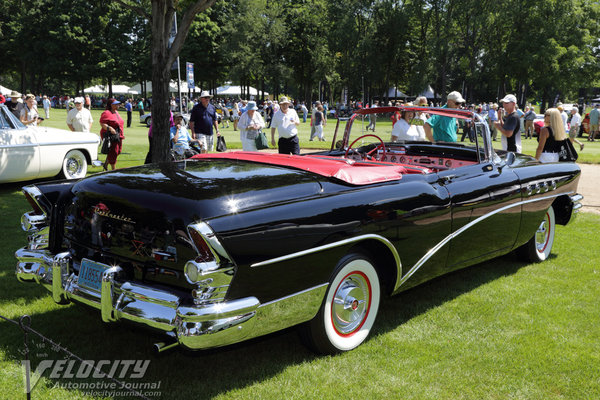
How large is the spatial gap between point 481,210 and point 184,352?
8.87 ft

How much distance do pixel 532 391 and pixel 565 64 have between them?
49871 millimetres

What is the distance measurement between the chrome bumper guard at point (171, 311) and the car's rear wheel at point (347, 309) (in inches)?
24.9

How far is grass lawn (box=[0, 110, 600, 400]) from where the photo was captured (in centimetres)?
307

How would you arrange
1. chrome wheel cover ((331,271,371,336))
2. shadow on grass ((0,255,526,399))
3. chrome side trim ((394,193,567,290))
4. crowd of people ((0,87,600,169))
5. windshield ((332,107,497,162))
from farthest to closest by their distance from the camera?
crowd of people ((0,87,600,169)) → windshield ((332,107,497,162)) → chrome side trim ((394,193,567,290)) → chrome wheel cover ((331,271,371,336)) → shadow on grass ((0,255,526,399))

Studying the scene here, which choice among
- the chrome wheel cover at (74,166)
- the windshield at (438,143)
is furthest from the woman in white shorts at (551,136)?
the chrome wheel cover at (74,166)

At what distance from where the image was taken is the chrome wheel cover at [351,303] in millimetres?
3432

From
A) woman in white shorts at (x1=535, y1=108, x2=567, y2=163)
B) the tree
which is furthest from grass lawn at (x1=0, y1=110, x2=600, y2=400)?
the tree

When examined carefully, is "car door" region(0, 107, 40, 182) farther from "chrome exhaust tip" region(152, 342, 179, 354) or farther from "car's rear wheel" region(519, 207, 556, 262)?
"car's rear wheel" region(519, 207, 556, 262)

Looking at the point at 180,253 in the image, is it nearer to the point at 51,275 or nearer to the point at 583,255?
the point at 51,275

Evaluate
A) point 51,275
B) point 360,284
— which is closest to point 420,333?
point 360,284

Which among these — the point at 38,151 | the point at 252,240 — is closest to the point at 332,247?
the point at 252,240

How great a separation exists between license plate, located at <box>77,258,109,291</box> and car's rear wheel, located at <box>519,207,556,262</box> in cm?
423

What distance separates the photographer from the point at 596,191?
1069 cm

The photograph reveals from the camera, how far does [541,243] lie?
227 inches
